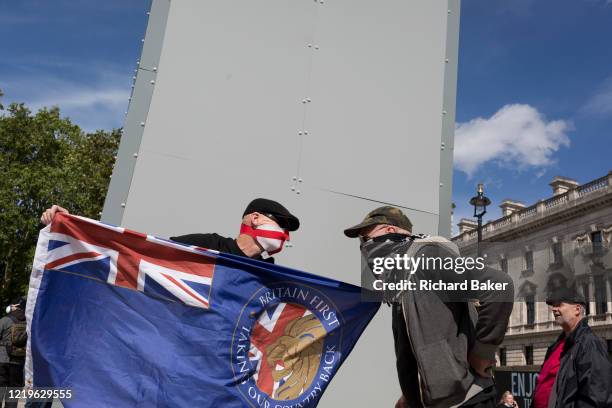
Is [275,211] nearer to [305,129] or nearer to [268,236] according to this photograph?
[268,236]

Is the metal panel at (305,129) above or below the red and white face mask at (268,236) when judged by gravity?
above

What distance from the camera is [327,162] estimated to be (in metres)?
4.20

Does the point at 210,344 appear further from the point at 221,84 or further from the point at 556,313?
the point at 556,313

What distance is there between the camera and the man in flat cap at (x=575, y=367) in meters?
3.31

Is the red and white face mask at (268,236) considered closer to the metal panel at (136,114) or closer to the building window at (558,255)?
the metal panel at (136,114)

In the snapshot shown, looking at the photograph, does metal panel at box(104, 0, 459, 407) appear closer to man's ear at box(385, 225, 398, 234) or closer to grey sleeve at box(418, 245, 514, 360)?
man's ear at box(385, 225, 398, 234)

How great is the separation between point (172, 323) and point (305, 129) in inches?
74.2

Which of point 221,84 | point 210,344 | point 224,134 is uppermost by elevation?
point 221,84

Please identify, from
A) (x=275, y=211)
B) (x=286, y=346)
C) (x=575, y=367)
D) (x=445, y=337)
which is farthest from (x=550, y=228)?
(x=445, y=337)

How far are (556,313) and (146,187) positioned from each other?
9.85 ft

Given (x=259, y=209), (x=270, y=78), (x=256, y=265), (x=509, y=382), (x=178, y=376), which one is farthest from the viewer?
(x=509, y=382)

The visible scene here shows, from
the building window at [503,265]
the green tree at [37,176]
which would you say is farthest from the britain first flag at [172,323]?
the green tree at [37,176]

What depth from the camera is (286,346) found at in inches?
127

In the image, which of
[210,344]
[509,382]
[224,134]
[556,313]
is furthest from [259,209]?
[509,382]
